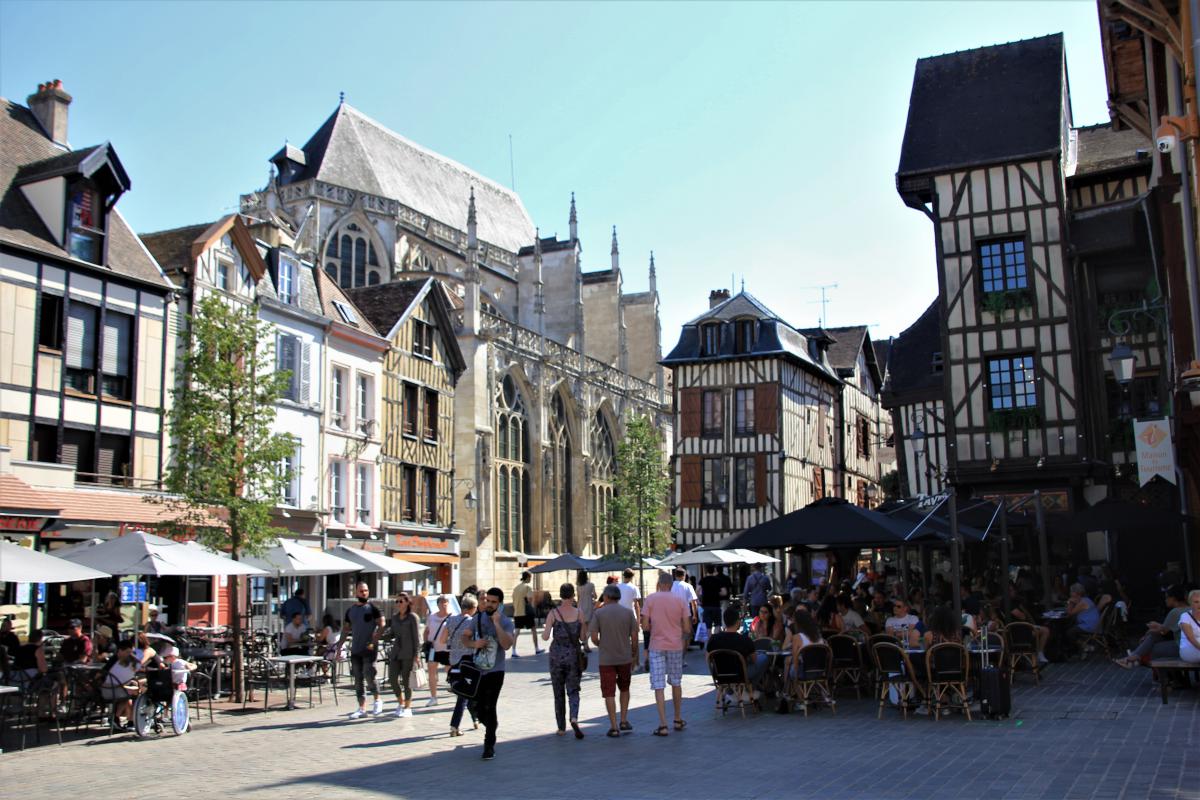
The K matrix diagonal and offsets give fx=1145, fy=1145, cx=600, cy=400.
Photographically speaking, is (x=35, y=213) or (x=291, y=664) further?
(x=35, y=213)

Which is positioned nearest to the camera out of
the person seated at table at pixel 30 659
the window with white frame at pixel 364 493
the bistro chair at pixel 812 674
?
the bistro chair at pixel 812 674

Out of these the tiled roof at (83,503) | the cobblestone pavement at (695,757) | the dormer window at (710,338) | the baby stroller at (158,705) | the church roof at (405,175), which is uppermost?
the church roof at (405,175)

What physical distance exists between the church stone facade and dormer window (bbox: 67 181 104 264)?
8643 mm

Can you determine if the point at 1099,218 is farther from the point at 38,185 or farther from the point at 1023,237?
the point at 38,185

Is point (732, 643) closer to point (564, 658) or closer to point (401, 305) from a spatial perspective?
point (564, 658)

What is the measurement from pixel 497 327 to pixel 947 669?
23789mm

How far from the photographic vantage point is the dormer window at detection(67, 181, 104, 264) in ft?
55.3

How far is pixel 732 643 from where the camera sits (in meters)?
9.87

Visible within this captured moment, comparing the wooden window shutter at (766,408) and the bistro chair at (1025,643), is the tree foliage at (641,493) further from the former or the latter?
the bistro chair at (1025,643)

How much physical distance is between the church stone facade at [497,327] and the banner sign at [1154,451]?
15342 millimetres

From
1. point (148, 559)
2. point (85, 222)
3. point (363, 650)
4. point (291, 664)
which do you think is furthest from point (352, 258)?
point (363, 650)

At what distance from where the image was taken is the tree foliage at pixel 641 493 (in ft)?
89.0

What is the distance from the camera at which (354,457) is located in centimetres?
2312

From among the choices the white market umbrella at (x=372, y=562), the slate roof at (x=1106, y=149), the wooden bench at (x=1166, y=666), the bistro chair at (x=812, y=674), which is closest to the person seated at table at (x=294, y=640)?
the white market umbrella at (x=372, y=562)
